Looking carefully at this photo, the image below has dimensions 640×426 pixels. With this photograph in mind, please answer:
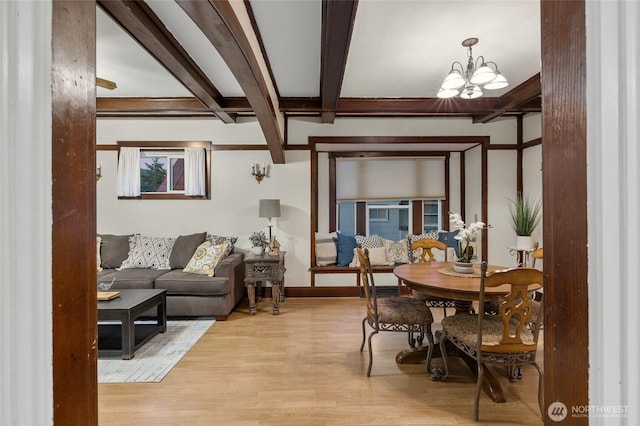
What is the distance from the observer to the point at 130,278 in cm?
368

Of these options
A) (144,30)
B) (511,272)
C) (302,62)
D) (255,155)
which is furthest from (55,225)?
(255,155)

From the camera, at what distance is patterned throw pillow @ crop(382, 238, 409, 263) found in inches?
189

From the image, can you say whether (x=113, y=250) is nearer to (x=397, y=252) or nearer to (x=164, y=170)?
(x=164, y=170)

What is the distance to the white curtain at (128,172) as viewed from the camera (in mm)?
4641

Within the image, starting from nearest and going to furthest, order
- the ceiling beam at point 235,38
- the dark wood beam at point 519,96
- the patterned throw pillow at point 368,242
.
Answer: the ceiling beam at point 235,38
the dark wood beam at point 519,96
the patterned throw pillow at point 368,242

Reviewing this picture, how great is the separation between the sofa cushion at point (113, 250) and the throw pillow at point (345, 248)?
120 inches

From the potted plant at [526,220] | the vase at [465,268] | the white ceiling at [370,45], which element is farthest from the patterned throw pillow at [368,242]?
the vase at [465,268]

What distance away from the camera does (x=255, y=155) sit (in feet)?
15.5

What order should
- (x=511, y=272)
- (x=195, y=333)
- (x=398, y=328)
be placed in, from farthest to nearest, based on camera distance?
(x=195, y=333), (x=398, y=328), (x=511, y=272)

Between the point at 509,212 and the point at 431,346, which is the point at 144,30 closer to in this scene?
the point at 431,346

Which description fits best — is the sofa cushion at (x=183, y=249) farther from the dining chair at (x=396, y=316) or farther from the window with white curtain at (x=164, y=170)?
the dining chair at (x=396, y=316)

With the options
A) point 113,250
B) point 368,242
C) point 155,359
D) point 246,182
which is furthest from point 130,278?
point 368,242

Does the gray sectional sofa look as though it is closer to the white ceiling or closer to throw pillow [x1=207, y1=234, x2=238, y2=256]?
throw pillow [x1=207, y1=234, x2=238, y2=256]
